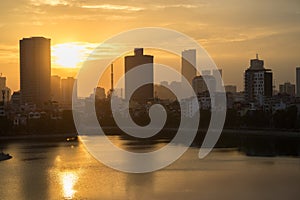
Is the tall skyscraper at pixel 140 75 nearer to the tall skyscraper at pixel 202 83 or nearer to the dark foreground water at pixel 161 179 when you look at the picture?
the tall skyscraper at pixel 202 83

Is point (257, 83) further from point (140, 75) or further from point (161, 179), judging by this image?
point (161, 179)

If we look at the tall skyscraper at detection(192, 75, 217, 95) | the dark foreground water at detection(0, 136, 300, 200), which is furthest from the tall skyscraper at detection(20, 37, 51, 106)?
the dark foreground water at detection(0, 136, 300, 200)

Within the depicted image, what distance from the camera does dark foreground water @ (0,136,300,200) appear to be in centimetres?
639

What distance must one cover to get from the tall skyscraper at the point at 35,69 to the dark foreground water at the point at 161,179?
97.0ft

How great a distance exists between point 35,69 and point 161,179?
33.6 metres

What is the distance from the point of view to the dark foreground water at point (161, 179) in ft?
21.0

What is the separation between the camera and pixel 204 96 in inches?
1315

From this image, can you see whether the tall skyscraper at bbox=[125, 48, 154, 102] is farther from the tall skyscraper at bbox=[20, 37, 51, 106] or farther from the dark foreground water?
the dark foreground water

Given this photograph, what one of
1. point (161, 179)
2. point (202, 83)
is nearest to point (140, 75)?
point (202, 83)

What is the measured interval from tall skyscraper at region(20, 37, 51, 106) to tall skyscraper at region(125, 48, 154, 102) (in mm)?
6339

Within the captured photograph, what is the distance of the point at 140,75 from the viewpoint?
43312mm

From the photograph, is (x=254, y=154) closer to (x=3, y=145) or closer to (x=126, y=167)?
(x=126, y=167)

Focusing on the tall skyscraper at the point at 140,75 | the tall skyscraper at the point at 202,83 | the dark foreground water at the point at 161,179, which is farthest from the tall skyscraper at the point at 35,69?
the dark foreground water at the point at 161,179

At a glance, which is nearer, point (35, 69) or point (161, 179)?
point (161, 179)
